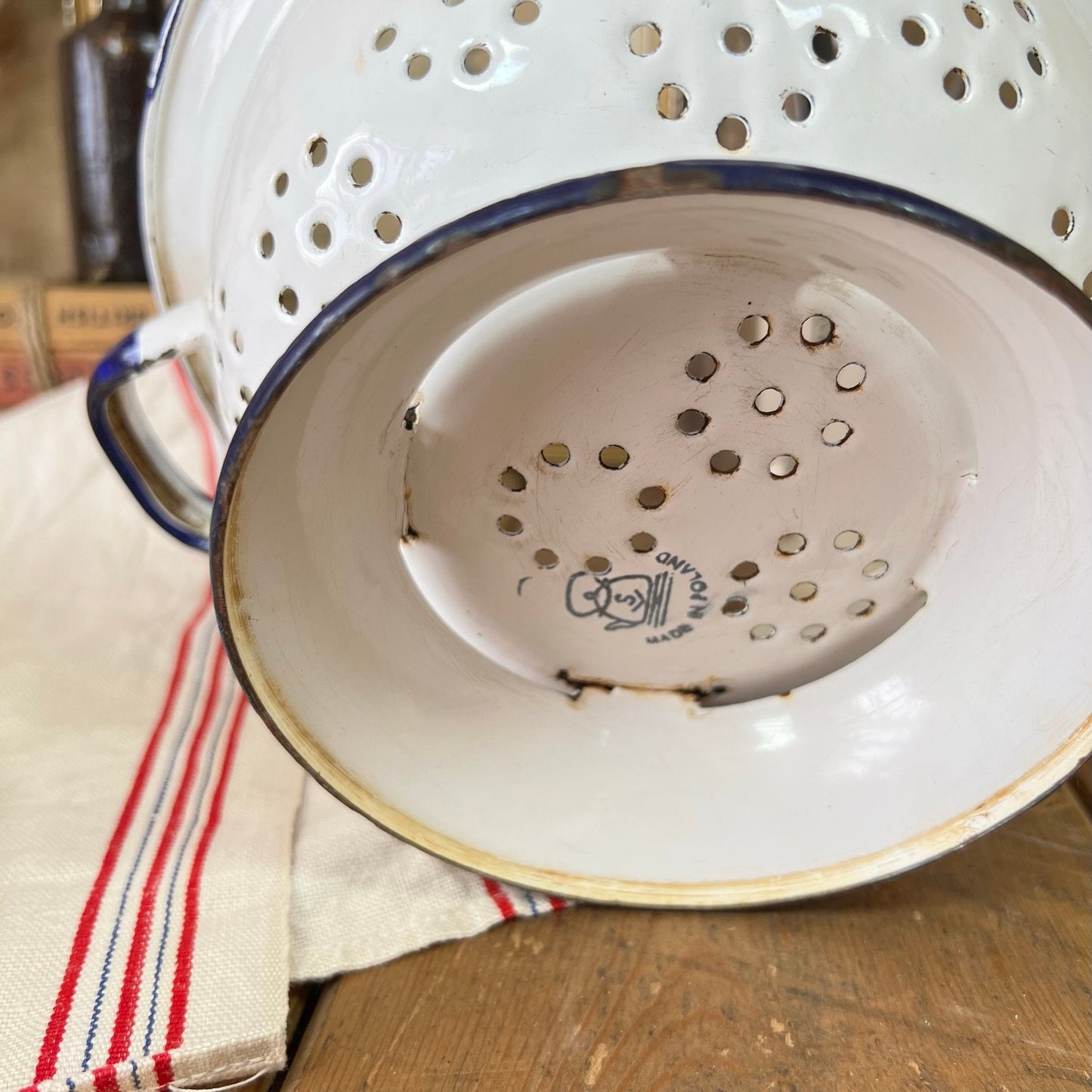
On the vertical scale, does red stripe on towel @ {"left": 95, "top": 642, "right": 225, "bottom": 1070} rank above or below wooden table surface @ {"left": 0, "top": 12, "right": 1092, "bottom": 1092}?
above

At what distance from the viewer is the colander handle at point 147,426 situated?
→ 1.39ft

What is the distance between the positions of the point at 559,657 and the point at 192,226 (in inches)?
11.4

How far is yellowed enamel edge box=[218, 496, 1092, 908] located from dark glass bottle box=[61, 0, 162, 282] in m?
0.65

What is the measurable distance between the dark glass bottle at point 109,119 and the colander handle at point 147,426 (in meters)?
0.44

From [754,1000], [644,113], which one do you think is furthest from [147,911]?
[644,113]

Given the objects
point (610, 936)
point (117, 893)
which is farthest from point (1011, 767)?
point (117, 893)

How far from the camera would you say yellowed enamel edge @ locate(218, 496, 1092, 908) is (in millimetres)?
386

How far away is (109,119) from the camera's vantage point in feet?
2.72

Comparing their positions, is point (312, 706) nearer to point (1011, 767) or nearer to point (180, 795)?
point (180, 795)

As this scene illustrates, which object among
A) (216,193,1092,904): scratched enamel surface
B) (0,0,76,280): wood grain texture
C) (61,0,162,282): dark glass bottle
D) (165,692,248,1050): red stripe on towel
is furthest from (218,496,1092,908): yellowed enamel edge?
(0,0,76,280): wood grain texture

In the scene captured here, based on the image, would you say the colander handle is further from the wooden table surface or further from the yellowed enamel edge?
the wooden table surface

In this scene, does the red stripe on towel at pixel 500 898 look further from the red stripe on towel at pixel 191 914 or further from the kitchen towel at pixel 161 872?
the red stripe on towel at pixel 191 914

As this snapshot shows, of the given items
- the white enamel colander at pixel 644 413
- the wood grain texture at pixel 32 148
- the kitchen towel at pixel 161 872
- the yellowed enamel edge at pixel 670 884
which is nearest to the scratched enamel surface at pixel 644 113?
the white enamel colander at pixel 644 413

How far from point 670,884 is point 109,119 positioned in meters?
0.79
